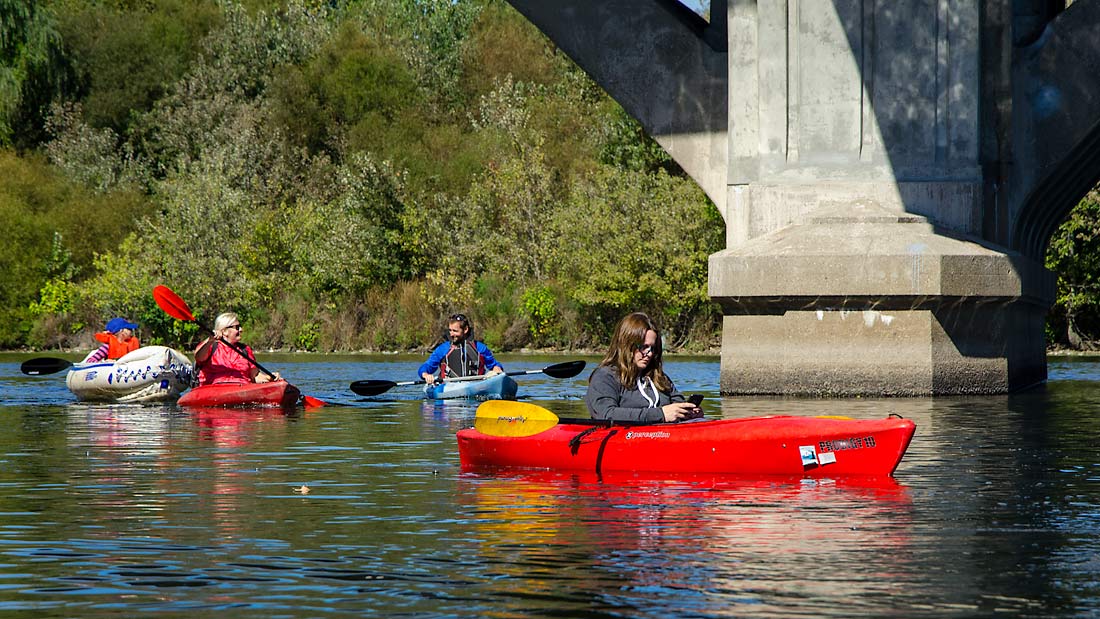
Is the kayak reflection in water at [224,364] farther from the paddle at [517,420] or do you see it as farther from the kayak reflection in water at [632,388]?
the kayak reflection in water at [632,388]

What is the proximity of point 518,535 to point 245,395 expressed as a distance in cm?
1201

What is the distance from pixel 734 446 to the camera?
10.9 metres

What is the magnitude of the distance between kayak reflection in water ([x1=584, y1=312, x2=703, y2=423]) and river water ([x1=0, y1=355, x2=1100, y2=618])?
0.45 m

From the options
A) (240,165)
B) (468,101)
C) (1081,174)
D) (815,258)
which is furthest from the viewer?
(468,101)

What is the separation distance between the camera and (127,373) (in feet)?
70.6

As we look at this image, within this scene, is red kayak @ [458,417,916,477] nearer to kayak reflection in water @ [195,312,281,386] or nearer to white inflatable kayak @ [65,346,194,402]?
kayak reflection in water @ [195,312,281,386]

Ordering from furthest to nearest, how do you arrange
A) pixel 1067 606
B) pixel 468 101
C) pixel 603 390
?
pixel 468 101 → pixel 603 390 → pixel 1067 606

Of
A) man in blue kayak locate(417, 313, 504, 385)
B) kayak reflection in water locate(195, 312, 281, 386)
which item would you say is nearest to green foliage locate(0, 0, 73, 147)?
man in blue kayak locate(417, 313, 504, 385)

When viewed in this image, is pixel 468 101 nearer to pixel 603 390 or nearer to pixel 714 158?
pixel 714 158

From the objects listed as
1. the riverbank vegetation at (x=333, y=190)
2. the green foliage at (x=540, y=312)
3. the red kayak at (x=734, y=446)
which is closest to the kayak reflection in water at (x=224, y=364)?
the red kayak at (x=734, y=446)

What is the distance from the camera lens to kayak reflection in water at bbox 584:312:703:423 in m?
10.9

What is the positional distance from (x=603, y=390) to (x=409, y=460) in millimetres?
2335

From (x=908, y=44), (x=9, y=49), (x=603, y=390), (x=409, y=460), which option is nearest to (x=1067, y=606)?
(x=603, y=390)

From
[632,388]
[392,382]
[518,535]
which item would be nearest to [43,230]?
[392,382]
